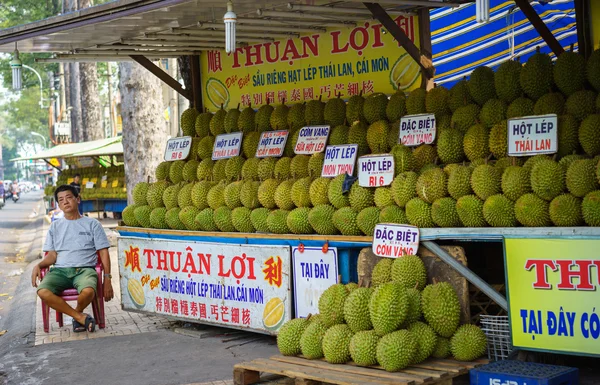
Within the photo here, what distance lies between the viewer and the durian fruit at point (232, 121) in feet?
26.7

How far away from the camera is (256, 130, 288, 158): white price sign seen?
7.48 m

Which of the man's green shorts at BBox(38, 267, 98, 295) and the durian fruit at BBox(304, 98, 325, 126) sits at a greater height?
the durian fruit at BBox(304, 98, 325, 126)

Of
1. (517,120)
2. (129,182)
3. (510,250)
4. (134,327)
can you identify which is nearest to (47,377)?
(134,327)

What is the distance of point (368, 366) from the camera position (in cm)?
526

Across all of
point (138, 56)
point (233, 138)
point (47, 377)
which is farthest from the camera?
point (138, 56)

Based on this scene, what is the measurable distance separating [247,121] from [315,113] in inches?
37.2

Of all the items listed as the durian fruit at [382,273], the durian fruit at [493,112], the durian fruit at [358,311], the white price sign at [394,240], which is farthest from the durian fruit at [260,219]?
the durian fruit at [493,112]

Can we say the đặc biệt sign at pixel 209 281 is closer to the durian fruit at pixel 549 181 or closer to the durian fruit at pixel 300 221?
the durian fruit at pixel 300 221

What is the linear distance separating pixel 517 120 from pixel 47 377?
13.8ft

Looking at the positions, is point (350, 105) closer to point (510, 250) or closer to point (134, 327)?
point (510, 250)

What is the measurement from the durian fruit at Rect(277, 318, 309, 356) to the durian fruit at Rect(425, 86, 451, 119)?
6.63 feet

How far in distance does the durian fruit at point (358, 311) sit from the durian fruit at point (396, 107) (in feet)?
5.88

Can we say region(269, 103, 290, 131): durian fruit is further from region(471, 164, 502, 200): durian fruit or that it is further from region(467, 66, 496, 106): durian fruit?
region(471, 164, 502, 200): durian fruit

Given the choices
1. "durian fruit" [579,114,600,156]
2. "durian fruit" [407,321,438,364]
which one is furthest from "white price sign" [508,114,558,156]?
"durian fruit" [407,321,438,364]
